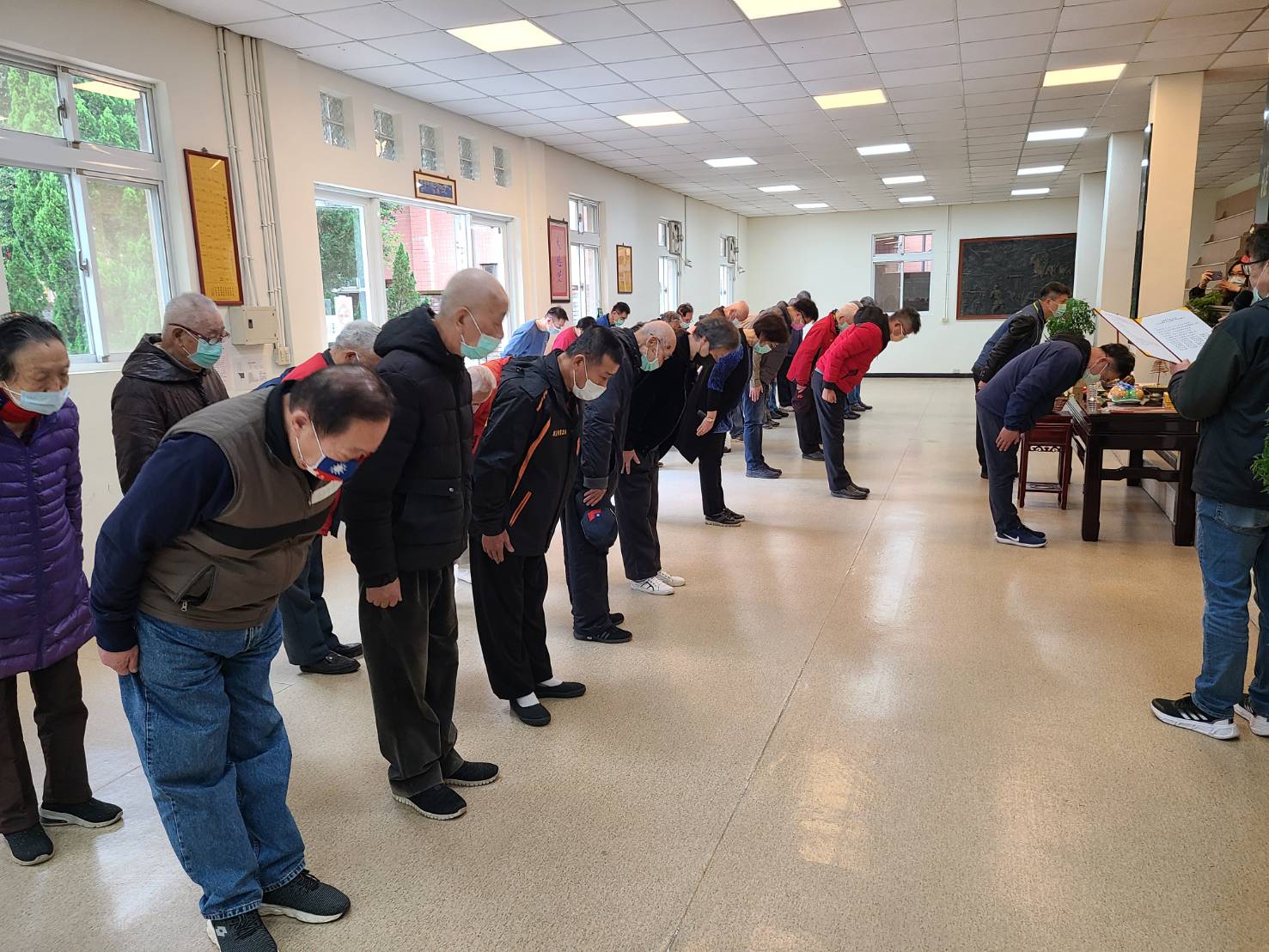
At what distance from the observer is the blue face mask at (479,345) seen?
7.71 ft

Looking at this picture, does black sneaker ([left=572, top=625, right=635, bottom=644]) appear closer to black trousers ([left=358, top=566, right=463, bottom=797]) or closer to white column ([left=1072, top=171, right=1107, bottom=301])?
black trousers ([left=358, top=566, right=463, bottom=797])

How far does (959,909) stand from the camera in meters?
2.03

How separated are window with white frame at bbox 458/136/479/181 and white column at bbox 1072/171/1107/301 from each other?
8.72 metres

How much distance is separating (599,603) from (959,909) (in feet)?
6.68

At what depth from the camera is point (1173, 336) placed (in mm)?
A: 3475

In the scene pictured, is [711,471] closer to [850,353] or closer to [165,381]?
[850,353]

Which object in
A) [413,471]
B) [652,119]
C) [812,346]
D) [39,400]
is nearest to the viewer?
[39,400]

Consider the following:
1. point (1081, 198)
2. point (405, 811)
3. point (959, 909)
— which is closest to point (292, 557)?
point (405, 811)

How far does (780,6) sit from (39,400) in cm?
501

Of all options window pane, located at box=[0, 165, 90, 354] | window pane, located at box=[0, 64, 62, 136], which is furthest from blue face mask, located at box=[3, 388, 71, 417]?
window pane, located at box=[0, 64, 62, 136]

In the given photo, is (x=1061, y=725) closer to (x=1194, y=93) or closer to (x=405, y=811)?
(x=405, y=811)

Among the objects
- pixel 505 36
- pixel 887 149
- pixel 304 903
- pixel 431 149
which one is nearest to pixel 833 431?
pixel 505 36

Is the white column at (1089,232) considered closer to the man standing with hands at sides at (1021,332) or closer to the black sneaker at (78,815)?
the man standing with hands at sides at (1021,332)

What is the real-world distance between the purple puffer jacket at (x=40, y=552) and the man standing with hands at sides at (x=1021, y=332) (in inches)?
233
